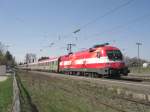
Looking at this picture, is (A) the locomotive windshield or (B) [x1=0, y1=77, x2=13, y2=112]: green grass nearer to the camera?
(B) [x1=0, y1=77, x2=13, y2=112]: green grass

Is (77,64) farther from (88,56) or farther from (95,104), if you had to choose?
(95,104)

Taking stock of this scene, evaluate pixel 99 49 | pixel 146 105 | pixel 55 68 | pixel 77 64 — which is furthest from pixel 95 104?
pixel 55 68

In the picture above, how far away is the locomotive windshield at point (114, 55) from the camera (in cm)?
3107

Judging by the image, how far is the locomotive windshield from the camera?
3107cm

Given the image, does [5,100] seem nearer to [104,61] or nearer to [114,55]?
[104,61]

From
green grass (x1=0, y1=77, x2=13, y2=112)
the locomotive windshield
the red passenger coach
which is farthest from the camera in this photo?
the locomotive windshield

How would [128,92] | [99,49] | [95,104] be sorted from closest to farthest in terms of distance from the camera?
[95,104]
[128,92]
[99,49]

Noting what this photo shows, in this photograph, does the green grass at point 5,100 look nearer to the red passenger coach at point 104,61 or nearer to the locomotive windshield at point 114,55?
the red passenger coach at point 104,61

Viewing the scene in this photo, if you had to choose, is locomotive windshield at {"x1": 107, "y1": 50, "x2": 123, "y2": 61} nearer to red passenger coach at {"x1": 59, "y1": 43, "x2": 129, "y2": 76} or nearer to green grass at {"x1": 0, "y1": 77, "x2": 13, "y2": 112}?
red passenger coach at {"x1": 59, "y1": 43, "x2": 129, "y2": 76}

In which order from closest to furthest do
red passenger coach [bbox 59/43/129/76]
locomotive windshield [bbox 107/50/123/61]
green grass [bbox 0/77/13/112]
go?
1. green grass [bbox 0/77/13/112]
2. red passenger coach [bbox 59/43/129/76]
3. locomotive windshield [bbox 107/50/123/61]

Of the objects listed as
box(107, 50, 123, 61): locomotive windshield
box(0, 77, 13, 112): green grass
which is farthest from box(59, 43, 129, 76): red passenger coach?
box(0, 77, 13, 112): green grass

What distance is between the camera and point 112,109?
1291cm

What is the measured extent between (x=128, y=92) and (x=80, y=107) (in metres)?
5.55

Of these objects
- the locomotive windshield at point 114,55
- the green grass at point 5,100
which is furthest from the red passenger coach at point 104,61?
the green grass at point 5,100
